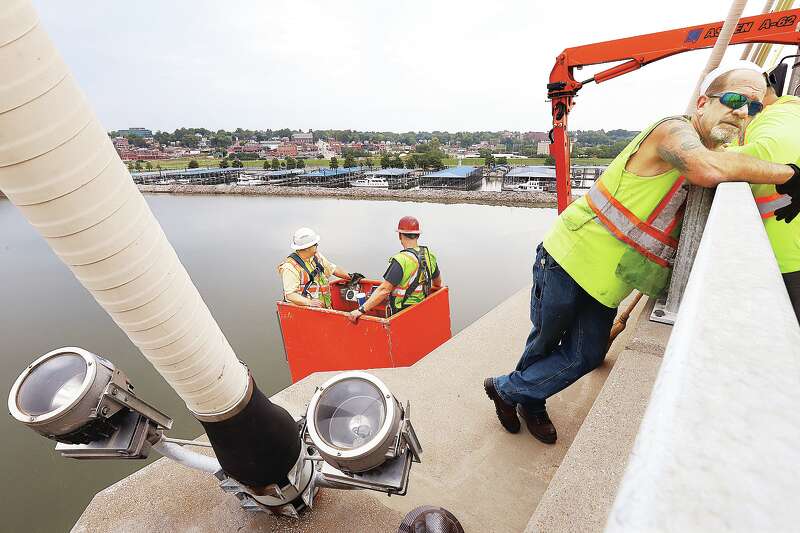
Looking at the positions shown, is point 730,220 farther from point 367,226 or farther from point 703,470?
point 367,226

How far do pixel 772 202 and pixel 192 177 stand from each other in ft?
234

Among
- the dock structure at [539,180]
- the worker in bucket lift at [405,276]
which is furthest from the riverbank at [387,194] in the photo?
the worker in bucket lift at [405,276]

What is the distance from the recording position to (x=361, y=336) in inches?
149

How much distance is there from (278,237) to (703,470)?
24795 millimetres

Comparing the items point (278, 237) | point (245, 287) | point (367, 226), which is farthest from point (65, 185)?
point (367, 226)

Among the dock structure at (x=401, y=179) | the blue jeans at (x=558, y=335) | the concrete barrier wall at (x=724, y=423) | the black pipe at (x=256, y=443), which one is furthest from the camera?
the dock structure at (x=401, y=179)

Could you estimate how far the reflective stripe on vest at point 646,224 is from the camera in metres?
Answer: 1.78

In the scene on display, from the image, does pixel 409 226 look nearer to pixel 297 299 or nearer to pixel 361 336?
pixel 361 336

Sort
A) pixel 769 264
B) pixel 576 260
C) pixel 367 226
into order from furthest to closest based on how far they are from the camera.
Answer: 1. pixel 367 226
2. pixel 576 260
3. pixel 769 264

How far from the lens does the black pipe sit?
1.53 m

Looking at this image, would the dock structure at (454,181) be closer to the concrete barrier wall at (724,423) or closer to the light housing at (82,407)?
the light housing at (82,407)

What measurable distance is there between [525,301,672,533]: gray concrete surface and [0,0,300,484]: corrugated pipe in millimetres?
1159

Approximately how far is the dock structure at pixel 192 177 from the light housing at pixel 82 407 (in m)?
67.7

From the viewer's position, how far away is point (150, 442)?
1703mm
